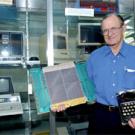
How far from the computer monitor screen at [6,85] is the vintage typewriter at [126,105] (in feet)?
3.14

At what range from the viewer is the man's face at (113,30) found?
185 centimetres

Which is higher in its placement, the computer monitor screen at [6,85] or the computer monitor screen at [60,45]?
the computer monitor screen at [60,45]

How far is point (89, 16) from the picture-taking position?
258 cm

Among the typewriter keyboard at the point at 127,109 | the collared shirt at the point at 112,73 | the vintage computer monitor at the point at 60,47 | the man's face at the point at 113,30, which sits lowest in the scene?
the typewriter keyboard at the point at 127,109

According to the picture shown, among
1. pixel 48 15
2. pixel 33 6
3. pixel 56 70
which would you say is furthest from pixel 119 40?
pixel 33 6

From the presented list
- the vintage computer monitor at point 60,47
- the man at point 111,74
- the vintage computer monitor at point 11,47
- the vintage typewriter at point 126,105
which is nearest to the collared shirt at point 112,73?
the man at point 111,74

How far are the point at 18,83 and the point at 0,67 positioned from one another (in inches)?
8.0

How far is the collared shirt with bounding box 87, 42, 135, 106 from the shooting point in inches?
74.8

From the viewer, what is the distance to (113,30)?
1.85m

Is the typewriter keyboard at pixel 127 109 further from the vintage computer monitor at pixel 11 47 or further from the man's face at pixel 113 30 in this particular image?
the vintage computer monitor at pixel 11 47

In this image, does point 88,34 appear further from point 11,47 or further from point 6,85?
point 6,85

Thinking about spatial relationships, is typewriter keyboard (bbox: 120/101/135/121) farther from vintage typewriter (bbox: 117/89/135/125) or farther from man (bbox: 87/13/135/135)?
man (bbox: 87/13/135/135)

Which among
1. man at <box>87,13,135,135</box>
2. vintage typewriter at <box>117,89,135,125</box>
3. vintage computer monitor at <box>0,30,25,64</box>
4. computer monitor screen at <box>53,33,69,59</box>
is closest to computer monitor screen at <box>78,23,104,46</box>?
computer monitor screen at <box>53,33,69,59</box>

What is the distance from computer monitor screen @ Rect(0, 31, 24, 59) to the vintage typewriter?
95 centimetres
